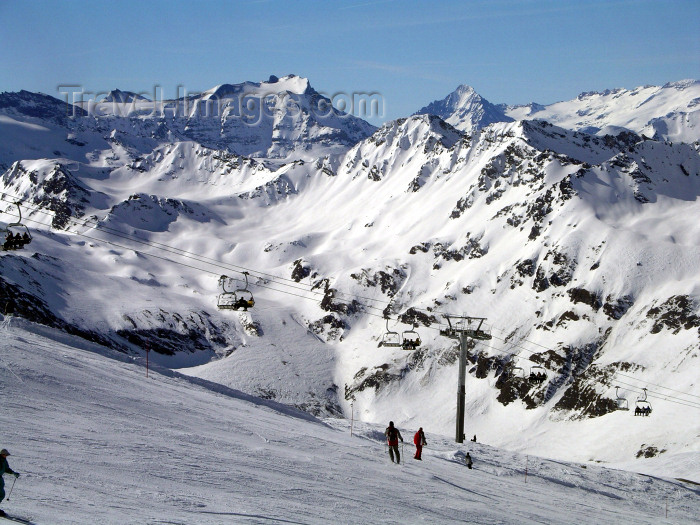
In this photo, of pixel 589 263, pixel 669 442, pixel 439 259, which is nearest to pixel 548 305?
pixel 589 263

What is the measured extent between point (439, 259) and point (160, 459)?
17610 centimetres

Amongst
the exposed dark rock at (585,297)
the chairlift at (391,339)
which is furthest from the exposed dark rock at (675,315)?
the chairlift at (391,339)

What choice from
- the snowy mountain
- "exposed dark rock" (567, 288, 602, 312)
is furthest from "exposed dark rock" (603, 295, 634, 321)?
"exposed dark rock" (567, 288, 602, 312)

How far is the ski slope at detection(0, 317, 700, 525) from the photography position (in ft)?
66.9

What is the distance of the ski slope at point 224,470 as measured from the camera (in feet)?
66.9

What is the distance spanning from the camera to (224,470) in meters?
24.7

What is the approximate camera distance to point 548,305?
541ft

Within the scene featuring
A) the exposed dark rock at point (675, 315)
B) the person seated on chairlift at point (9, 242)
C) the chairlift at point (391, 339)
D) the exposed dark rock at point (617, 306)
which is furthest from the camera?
the exposed dark rock at point (617, 306)

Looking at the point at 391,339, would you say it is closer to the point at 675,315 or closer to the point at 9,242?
the point at 675,315

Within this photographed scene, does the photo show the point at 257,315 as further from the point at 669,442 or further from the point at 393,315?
the point at 669,442

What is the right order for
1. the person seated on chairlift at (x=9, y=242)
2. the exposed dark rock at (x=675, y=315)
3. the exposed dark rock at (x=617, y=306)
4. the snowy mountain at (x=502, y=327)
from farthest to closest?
the exposed dark rock at (x=617, y=306)
the exposed dark rock at (x=675, y=315)
the snowy mountain at (x=502, y=327)
the person seated on chairlift at (x=9, y=242)

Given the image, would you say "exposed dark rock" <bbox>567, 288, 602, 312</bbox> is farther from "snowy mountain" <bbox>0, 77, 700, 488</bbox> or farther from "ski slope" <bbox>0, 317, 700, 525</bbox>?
"ski slope" <bbox>0, 317, 700, 525</bbox>

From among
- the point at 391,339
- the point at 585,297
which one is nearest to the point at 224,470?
the point at 391,339

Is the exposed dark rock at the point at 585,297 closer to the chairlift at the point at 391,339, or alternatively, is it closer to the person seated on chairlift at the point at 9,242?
the chairlift at the point at 391,339
